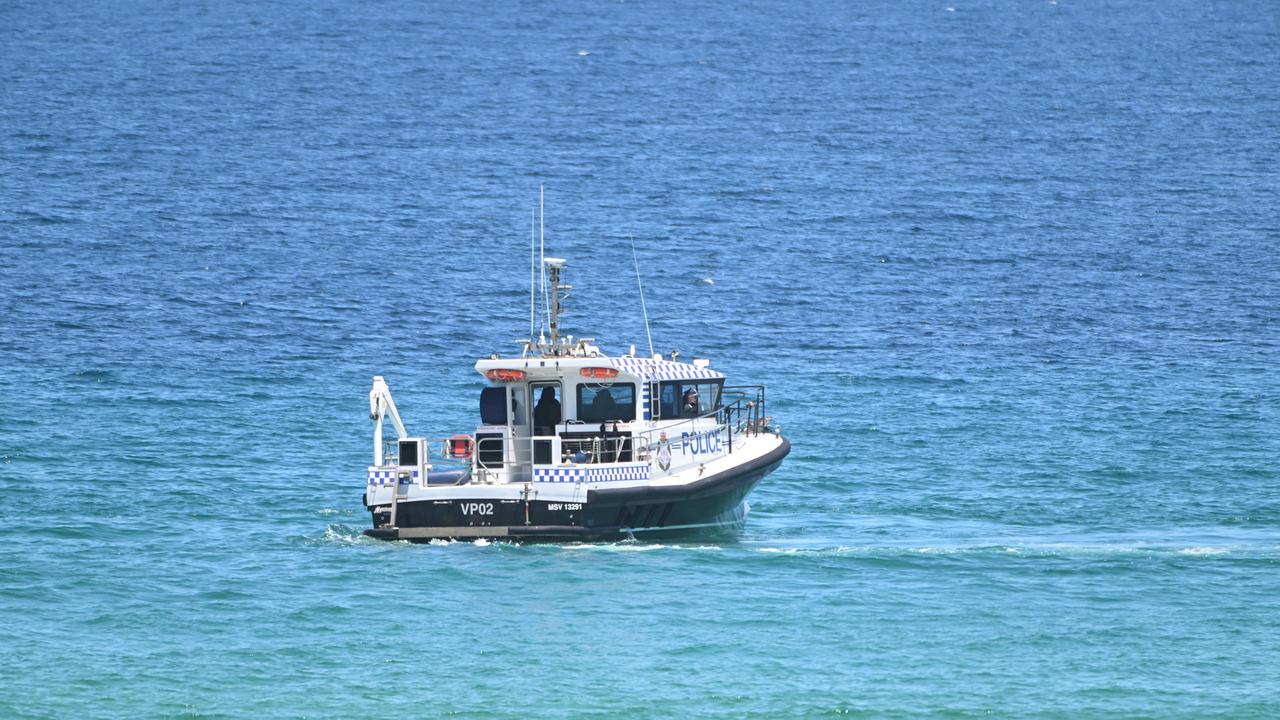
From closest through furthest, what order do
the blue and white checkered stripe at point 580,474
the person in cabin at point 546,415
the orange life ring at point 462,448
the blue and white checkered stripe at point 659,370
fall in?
the blue and white checkered stripe at point 580,474 → the orange life ring at point 462,448 → the blue and white checkered stripe at point 659,370 → the person in cabin at point 546,415

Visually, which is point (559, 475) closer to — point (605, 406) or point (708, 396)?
point (605, 406)

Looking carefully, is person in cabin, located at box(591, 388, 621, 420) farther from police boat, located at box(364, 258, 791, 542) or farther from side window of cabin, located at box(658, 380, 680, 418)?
side window of cabin, located at box(658, 380, 680, 418)

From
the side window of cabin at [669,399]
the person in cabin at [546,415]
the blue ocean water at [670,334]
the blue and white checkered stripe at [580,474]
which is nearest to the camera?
the blue ocean water at [670,334]

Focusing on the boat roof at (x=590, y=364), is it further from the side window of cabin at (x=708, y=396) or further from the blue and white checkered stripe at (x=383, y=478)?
the blue and white checkered stripe at (x=383, y=478)

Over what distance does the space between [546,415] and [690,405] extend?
306cm

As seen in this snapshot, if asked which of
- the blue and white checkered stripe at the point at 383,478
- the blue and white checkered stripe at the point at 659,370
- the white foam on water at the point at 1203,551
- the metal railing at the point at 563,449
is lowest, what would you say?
the white foam on water at the point at 1203,551

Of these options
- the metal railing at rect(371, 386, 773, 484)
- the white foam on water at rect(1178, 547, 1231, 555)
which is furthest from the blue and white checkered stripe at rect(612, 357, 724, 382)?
the white foam on water at rect(1178, 547, 1231, 555)

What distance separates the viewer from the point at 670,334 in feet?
241

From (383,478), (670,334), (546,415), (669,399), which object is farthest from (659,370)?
(670,334)

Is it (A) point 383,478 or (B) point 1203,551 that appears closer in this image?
(A) point 383,478

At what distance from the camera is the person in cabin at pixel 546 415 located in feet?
111

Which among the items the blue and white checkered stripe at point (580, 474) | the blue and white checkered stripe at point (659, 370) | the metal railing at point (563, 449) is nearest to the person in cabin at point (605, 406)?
the metal railing at point (563, 449)

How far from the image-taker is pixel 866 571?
106 feet

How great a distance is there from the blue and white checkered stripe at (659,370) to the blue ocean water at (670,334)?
3455 mm
